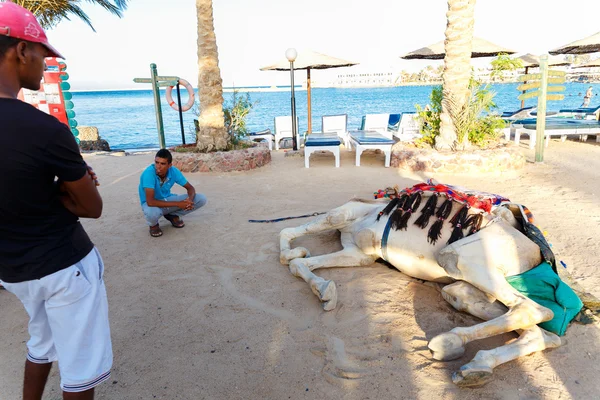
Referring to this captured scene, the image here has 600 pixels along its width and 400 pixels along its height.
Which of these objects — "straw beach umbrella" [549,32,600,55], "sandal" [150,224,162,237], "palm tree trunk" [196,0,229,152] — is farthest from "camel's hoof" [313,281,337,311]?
"straw beach umbrella" [549,32,600,55]

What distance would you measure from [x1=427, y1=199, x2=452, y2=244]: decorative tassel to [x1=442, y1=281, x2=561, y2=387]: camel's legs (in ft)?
1.23

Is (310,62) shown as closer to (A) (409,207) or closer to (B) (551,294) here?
(A) (409,207)

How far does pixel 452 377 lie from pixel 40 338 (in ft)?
7.20

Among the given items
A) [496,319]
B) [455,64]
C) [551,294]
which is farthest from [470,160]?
[496,319]

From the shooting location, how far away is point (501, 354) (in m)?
2.31

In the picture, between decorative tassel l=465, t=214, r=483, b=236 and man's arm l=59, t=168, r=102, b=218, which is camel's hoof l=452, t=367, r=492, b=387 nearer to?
decorative tassel l=465, t=214, r=483, b=236

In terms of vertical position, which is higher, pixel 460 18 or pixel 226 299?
→ pixel 460 18

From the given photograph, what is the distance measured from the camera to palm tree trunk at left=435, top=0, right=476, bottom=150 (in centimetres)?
793

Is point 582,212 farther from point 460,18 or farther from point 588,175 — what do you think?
point 460,18

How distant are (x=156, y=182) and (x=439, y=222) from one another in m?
3.41

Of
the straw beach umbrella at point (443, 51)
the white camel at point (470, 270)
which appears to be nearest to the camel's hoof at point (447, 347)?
the white camel at point (470, 270)

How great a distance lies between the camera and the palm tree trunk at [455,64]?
7930 mm

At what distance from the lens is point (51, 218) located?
160cm

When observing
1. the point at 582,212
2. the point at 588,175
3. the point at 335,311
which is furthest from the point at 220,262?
the point at 588,175
